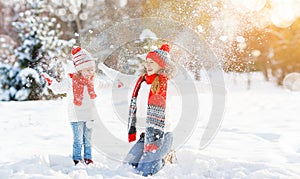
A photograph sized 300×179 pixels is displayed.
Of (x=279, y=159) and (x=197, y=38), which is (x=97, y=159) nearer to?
(x=279, y=159)

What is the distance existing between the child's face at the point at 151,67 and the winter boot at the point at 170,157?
2.87 ft

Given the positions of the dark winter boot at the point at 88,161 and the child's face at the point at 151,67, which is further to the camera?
the dark winter boot at the point at 88,161

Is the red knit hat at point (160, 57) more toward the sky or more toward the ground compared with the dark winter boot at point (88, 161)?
more toward the sky

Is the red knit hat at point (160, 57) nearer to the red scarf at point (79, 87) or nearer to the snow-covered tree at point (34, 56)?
the red scarf at point (79, 87)

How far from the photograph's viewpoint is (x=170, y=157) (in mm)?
4297

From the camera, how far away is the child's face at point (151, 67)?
4.01 metres

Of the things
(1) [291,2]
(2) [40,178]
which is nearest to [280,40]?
(1) [291,2]

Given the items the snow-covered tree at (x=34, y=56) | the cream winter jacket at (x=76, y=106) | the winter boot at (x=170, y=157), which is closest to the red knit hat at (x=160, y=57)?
the cream winter jacket at (x=76, y=106)

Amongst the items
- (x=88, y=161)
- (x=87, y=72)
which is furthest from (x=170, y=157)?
(x=87, y=72)

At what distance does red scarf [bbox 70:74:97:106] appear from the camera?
4121 mm

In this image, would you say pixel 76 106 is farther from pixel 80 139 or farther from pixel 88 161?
pixel 88 161

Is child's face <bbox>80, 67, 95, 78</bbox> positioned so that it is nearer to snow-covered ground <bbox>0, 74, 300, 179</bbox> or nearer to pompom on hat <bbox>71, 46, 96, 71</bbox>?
pompom on hat <bbox>71, 46, 96, 71</bbox>

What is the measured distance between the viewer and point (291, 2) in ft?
48.6

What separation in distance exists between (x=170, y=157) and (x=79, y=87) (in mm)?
1219
